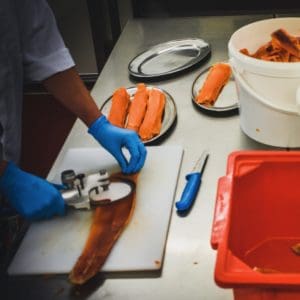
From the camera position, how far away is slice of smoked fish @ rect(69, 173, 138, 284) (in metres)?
0.89

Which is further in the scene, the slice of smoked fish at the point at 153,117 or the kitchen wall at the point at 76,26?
the kitchen wall at the point at 76,26

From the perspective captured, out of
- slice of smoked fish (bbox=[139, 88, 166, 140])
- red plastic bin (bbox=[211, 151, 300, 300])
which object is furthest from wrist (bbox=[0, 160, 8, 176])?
red plastic bin (bbox=[211, 151, 300, 300])

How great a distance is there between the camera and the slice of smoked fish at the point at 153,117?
125 cm

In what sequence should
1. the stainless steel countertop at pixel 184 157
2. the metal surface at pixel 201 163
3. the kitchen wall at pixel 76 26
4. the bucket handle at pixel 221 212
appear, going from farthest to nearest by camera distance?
the kitchen wall at pixel 76 26 → the metal surface at pixel 201 163 → the stainless steel countertop at pixel 184 157 → the bucket handle at pixel 221 212

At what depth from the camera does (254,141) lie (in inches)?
46.1

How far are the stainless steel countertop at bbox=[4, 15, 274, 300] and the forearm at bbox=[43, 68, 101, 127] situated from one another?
0.08m

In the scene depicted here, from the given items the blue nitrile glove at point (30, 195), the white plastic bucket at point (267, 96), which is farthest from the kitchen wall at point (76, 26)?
the blue nitrile glove at point (30, 195)

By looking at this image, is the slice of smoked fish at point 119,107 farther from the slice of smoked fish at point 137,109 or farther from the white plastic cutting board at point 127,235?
the white plastic cutting board at point 127,235

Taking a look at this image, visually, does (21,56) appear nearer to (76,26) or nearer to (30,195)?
(30,195)

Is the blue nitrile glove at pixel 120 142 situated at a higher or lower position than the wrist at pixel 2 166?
lower

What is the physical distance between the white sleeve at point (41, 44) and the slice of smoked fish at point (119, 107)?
6.3 inches

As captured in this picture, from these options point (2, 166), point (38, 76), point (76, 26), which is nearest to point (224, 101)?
point (38, 76)

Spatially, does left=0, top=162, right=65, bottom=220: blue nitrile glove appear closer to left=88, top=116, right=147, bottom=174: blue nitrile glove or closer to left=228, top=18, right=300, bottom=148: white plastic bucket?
left=88, top=116, right=147, bottom=174: blue nitrile glove

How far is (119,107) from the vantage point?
1.32m
